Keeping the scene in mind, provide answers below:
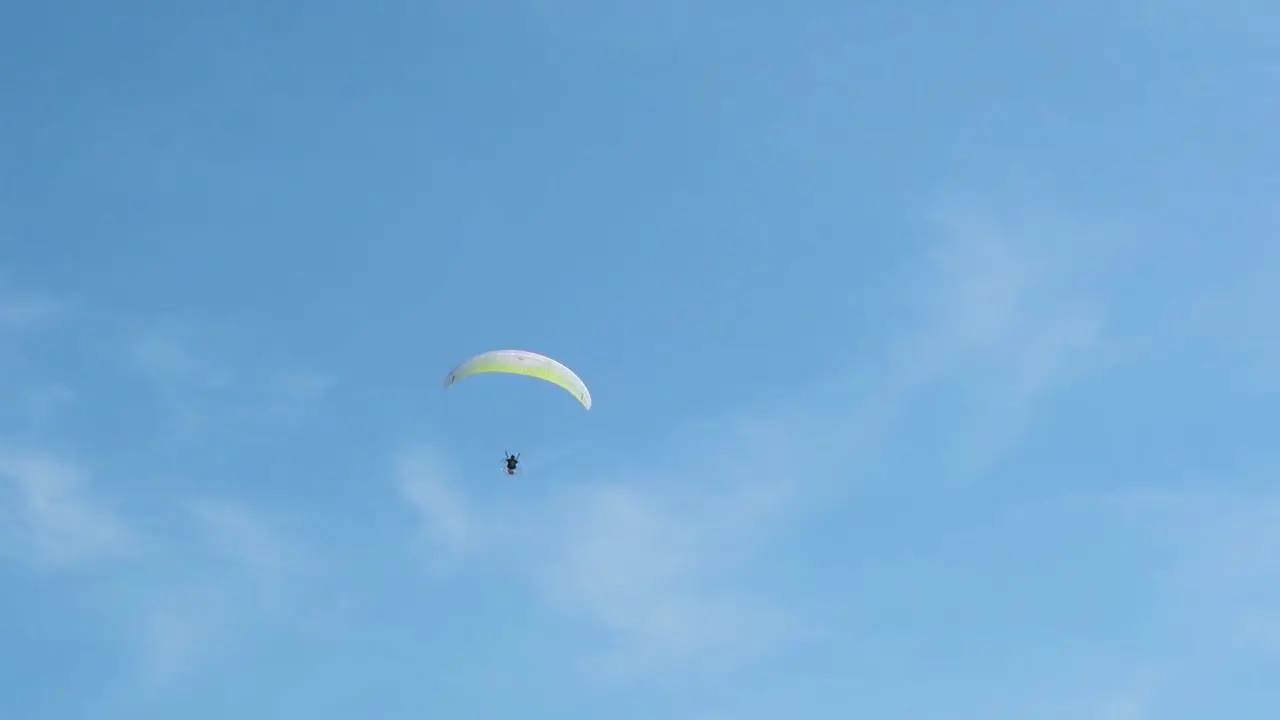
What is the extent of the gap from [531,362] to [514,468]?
32.4ft

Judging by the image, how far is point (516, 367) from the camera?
185 metres

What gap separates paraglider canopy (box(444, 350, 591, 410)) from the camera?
605 feet

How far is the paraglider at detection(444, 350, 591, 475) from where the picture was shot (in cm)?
18450

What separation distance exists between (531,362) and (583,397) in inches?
206

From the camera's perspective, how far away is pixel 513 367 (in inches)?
7274

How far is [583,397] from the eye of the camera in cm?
18850

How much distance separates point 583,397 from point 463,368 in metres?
8.53

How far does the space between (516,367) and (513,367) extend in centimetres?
23

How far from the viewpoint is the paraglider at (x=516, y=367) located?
18450 cm

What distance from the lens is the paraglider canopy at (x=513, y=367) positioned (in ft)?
605

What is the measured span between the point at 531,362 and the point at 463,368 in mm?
4398

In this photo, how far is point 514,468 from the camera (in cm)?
19188
